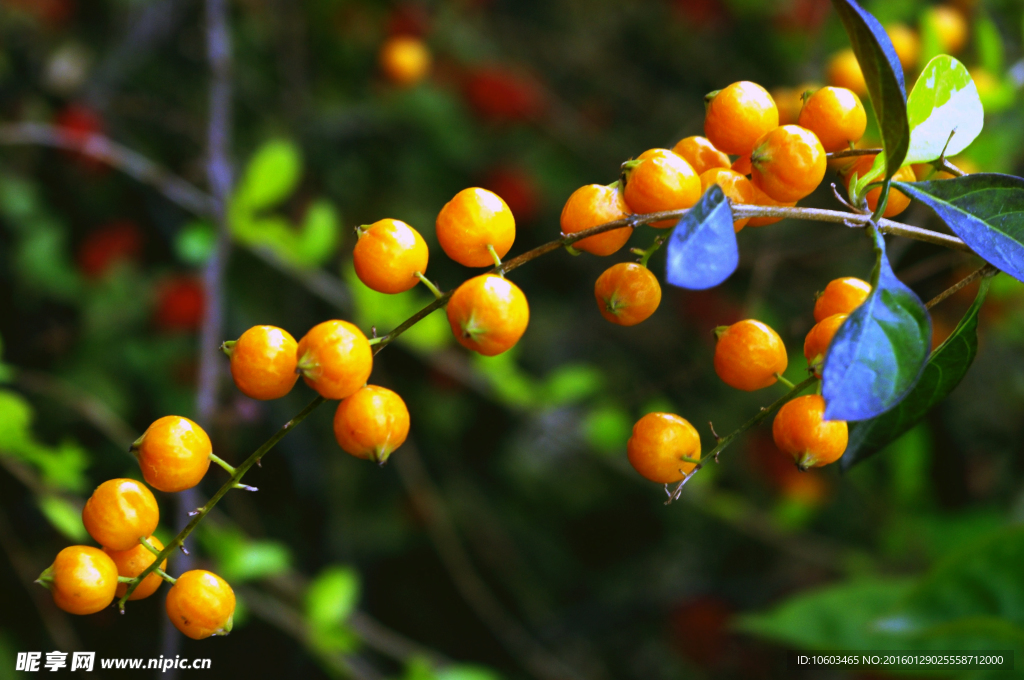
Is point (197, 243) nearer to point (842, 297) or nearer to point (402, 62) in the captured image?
point (402, 62)

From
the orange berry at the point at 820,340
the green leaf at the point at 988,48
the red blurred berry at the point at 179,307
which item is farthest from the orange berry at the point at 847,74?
the red blurred berry at the point at 179,307

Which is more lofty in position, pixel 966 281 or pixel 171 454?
pixel 966 281

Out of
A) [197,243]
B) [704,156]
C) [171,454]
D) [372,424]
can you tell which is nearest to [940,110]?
[704,156]

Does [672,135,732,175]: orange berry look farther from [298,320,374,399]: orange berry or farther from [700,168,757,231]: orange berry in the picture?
[298,320,374,399]: orange berry

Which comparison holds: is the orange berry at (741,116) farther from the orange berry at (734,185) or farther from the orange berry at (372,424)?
the orange berry at (372,424)

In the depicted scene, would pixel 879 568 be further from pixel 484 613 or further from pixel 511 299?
pixel 511 299
